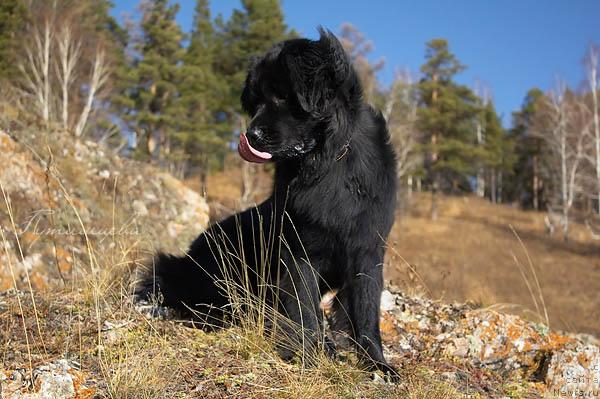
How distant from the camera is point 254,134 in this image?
2822 millimetres

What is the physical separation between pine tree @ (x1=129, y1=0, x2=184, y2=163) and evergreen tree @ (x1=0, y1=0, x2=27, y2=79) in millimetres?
5765

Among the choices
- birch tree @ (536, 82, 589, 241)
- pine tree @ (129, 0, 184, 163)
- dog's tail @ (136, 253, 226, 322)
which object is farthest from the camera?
birch tree @ (536, 82, 589, 241)

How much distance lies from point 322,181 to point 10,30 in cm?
2556

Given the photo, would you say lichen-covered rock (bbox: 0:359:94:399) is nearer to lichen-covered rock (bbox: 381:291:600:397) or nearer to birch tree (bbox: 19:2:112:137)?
lichen-covered rock (bbox: 381:291:600:397)

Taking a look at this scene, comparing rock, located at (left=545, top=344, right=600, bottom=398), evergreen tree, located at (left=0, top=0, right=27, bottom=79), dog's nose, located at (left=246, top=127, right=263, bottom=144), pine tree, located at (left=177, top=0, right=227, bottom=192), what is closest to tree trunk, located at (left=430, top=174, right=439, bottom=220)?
pine tree, located at (left=177, top=0, right=227, bottom=192)

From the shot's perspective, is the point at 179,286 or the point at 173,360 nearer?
the point at 173,360

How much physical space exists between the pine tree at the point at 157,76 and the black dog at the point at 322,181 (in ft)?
85.5

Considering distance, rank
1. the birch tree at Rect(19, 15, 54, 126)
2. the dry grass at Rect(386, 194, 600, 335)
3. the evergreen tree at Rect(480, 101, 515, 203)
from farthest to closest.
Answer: the evergreen tree at Rect(480, 101, 515, 203) < the birch tree at Rect(19, 15, 54, 126) < the dry grass at Rect(386, 194, 600, 335)

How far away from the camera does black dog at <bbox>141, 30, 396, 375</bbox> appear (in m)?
2.82

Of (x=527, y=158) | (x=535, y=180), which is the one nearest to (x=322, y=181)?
(x=535, y=180)

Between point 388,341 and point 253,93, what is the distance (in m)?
2.04

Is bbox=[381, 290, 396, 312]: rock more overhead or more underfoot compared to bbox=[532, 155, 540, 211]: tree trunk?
more underfoot

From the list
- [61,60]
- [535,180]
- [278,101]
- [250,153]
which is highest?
[61,60]

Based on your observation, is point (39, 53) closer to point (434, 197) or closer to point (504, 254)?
point (504, 254)
